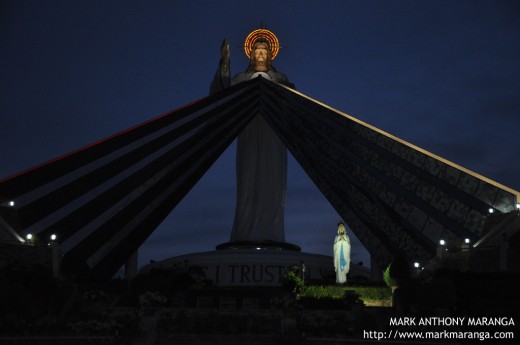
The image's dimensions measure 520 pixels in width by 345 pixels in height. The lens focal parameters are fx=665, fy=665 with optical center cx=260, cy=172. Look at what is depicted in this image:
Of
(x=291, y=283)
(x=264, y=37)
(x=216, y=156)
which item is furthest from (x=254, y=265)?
(x=264, y=37)

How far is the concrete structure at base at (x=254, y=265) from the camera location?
27500mm

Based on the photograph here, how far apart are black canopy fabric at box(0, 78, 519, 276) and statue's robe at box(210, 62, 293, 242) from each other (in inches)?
Answer: 43.3

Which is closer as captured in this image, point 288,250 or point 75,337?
point 75,337

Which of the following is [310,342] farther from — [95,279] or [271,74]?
[271,74]

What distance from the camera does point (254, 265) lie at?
90.7 ft

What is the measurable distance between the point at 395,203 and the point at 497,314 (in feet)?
33.9

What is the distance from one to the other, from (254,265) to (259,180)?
15.8 ft

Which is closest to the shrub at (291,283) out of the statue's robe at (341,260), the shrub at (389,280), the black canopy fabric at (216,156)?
the statue's robe at (341,260)

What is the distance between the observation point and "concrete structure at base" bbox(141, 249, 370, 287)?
1083 inches

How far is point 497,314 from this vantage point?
1404 centimetres

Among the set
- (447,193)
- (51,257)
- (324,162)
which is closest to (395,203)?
(447,193)

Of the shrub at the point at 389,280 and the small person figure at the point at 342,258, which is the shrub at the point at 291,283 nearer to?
the small person figure at the point at 342,258

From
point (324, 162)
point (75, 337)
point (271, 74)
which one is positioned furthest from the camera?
point (271, 74)

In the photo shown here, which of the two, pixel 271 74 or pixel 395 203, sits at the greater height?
pixel 271 74
